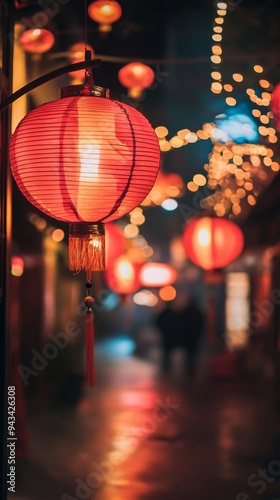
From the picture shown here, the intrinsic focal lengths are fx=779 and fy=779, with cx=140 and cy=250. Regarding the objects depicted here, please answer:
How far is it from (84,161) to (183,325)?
13.7 metres

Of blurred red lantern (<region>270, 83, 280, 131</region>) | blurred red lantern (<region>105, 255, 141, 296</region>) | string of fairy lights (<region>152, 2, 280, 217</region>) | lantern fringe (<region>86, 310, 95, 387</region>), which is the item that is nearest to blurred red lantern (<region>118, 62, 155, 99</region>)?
string of fairy lights (<region>152, 2, 280, 217</region>)

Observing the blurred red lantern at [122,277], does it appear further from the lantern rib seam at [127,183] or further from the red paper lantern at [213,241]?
the lantern rib seam at [127,183]

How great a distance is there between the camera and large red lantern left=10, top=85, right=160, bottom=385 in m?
3.53

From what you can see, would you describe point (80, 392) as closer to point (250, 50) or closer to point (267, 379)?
point (267, 379)

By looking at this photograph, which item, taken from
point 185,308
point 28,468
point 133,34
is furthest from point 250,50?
point 185,308

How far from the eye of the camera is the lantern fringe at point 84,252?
3748mm

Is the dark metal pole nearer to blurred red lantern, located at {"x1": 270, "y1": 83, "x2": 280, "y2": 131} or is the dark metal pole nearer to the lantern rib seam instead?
the lantern rib seam

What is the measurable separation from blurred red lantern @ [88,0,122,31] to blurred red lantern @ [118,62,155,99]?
134 centimetres

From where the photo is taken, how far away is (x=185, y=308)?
16609 mm

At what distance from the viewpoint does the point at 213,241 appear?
9.50 m

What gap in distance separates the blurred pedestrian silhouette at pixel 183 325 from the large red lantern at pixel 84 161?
506 inches

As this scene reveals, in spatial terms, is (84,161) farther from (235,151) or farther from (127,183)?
(235,151)

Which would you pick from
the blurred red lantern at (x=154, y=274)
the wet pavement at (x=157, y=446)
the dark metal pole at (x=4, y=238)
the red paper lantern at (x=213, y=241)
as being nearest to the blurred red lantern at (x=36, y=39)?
the red paper lantern at (x=213, y=241)

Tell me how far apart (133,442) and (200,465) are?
1374 millimetres
